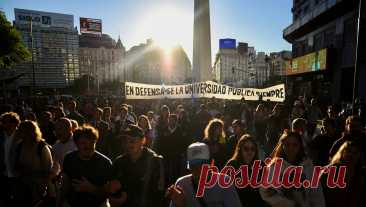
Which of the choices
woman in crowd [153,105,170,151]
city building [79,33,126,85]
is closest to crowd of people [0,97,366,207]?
woman in crowd [153,105,170,151]

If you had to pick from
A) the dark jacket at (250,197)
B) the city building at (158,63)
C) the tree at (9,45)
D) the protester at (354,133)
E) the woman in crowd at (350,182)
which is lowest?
the dark jacket at (250,197)

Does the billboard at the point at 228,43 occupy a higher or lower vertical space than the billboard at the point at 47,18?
lower

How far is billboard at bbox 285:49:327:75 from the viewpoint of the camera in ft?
74.8

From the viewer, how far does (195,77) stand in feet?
88.7

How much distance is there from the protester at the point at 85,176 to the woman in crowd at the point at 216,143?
2305 millimetres

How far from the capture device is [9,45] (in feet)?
89.1

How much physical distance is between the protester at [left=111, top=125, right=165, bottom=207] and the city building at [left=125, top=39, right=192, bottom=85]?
521 feet

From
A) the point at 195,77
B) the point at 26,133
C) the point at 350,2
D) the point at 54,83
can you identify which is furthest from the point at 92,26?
the point at 26,133

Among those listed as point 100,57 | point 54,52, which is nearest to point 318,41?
→ point 54,52

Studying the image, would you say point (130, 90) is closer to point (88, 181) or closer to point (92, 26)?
point (88, 181)

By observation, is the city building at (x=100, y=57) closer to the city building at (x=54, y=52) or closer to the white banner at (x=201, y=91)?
the city building at (x=54, y=52)

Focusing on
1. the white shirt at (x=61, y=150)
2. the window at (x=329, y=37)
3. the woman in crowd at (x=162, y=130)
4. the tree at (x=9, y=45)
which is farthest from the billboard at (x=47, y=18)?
the white shirt at (x=61, y=150)

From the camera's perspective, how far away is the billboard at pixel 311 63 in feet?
74.8

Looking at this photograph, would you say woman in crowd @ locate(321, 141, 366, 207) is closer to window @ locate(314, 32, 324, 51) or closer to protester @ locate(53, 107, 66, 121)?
protester @ locate(53, 107, 66, 121)
